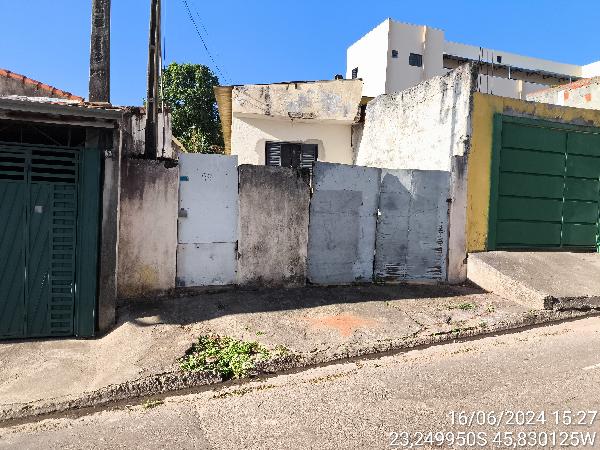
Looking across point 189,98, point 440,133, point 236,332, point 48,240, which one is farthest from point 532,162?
point 189,98

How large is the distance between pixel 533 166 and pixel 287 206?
5.29 metres

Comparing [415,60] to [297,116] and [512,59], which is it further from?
[297,116]

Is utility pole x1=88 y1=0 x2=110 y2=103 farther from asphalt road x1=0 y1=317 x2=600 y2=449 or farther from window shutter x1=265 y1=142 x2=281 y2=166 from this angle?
asphalt road x1=0 y1=317 x2=600 y2=449

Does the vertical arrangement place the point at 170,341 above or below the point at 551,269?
below

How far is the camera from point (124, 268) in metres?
6.05

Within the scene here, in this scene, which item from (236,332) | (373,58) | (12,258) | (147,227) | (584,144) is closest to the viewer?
(12,258)

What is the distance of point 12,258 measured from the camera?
5020mm

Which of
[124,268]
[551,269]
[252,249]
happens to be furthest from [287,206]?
[551,269]

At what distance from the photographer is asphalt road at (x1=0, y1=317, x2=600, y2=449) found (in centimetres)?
301

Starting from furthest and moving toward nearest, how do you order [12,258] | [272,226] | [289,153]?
[289,153] < [272,226] < [12,258]

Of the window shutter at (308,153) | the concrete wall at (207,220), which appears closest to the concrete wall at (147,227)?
the concrete wall at (207,220)

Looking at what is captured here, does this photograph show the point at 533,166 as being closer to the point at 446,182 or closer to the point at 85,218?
the point at 446,182

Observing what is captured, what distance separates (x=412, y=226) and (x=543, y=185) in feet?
10.4

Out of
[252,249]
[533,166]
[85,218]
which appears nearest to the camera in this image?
[85,218]
